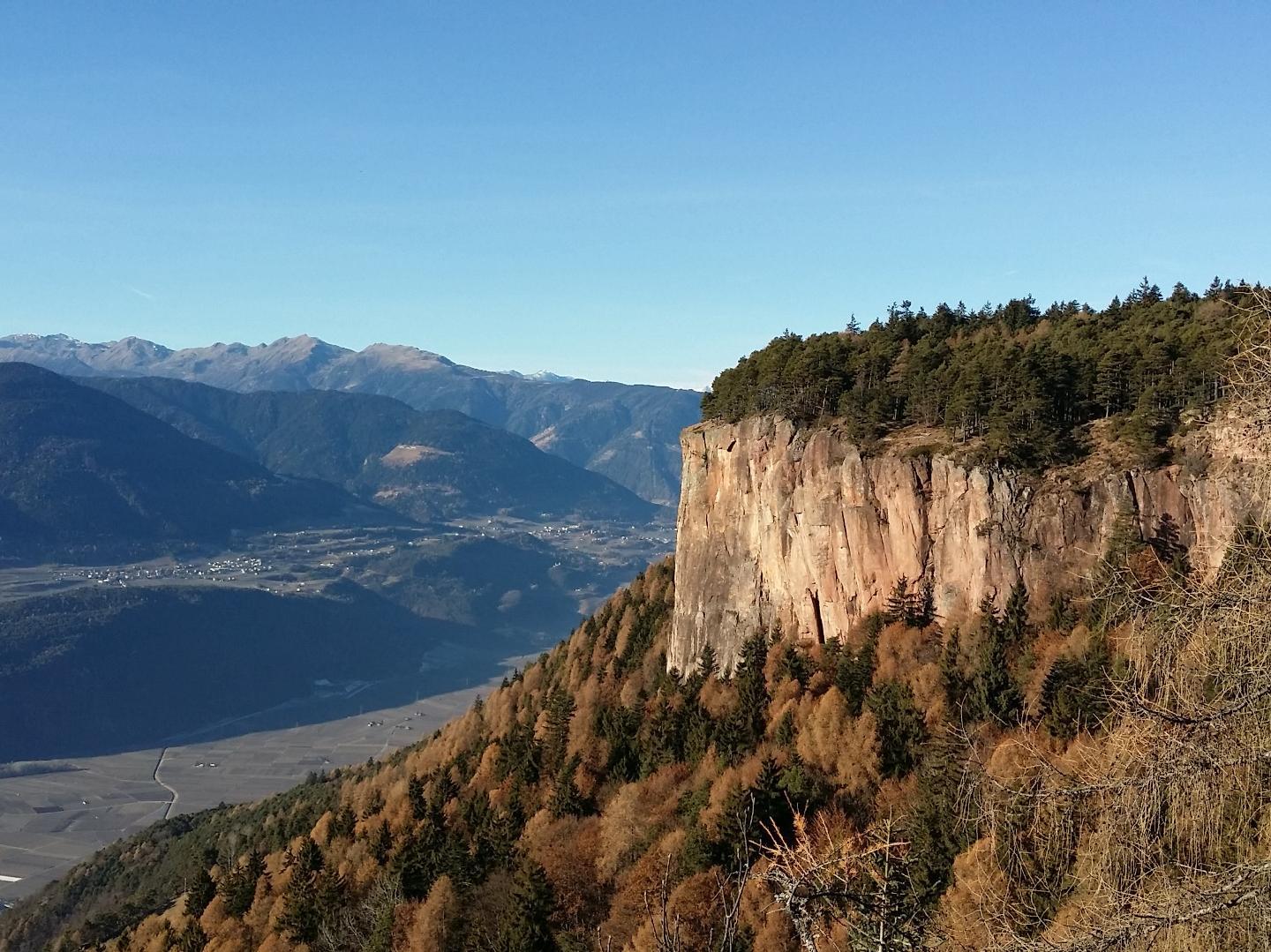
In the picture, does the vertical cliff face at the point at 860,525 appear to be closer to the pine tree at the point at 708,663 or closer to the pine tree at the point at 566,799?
the pine tree at the point at 708,663

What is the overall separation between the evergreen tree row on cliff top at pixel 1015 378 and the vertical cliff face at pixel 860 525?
235 centimetres

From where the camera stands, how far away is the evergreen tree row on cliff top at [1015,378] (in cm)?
5706

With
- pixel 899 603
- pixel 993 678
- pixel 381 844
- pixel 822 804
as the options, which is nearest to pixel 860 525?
pixel 899 603

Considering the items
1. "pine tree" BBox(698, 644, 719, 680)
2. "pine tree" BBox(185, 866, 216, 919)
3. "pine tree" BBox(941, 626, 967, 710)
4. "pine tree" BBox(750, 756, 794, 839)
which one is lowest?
"pine tree" BBox(185, 866, 216, 919)

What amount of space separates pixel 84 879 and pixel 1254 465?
521ft

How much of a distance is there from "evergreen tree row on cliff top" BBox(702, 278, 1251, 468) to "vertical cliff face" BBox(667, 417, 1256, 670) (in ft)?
7.72

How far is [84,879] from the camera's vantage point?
439 ft

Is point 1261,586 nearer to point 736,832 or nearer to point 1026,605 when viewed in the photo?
point 736,832

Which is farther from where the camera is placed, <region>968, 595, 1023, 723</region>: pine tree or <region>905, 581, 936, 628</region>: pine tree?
<region>905, 581, 936, 628</region>: pine tree

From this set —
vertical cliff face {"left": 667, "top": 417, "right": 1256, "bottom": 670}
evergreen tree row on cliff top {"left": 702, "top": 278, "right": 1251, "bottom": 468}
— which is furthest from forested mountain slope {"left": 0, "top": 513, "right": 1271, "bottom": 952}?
evergreen tree row on cliff top {"left": 702, "top": 278, "right": 1251, "bottom": 468}

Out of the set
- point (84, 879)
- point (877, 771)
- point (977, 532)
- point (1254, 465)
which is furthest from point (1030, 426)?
point (84, 879)

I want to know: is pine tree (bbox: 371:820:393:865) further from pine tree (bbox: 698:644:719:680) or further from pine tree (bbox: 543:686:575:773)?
pine tree (bbox: 698:644:719:680)

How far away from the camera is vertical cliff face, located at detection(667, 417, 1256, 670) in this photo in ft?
177

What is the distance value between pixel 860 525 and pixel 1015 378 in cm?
1366
